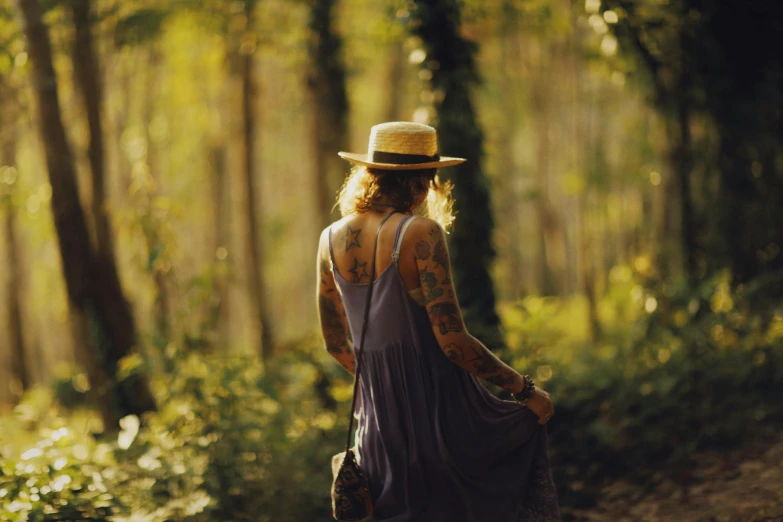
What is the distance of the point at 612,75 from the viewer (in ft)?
29.3

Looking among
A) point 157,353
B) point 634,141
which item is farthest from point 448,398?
point 634,141

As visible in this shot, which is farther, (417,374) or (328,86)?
(328,86)

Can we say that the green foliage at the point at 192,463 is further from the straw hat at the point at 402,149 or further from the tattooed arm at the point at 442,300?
the straw hat at the point at 402,149

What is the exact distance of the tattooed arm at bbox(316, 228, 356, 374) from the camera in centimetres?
362

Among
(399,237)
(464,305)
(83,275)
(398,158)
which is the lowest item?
(464,305)

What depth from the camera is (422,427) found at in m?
3.41

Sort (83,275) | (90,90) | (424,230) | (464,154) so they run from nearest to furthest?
(424,230)
(464,154)
(83,275)
(90,90)

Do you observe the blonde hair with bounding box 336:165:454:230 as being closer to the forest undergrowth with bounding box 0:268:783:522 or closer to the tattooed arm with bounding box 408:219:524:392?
the tattooed arm with bounding box 408:219:524:392

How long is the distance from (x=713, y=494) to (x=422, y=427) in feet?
10.2

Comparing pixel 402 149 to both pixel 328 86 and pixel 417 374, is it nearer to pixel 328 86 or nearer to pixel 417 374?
pixel 417 374

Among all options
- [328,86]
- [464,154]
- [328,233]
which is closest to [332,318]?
[328,233]

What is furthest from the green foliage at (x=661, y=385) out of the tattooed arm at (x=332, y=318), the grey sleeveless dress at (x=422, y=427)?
the tattooed arm at (x=332, y=318)

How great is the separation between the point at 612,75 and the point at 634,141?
8180 mm

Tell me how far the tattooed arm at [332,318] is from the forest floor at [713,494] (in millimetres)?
2663
